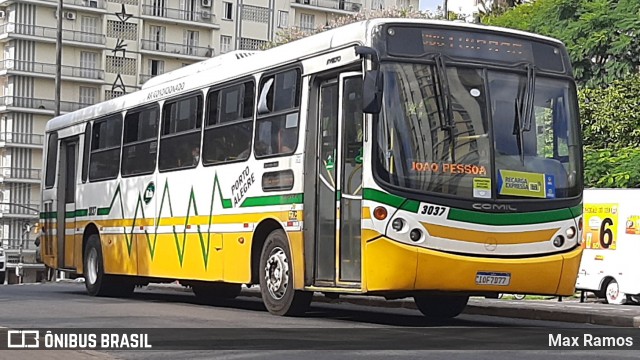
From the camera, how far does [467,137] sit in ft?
47.7

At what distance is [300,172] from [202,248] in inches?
138

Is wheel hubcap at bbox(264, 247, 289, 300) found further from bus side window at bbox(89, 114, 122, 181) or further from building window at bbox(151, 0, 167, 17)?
building window at bbox(151, 0, 167, 17)

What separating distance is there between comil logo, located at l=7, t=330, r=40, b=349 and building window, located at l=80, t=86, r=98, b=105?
8409 centimetres

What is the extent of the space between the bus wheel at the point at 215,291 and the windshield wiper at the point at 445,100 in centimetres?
854

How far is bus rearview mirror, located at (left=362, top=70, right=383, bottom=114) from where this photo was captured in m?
14.0

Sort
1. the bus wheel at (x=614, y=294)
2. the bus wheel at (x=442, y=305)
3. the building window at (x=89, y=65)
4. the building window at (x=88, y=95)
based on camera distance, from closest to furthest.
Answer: the bus wheel at (x=442, y=305)
the bus wheel at (x=614, y=294)
the building window at (x=89, y=65)
the building window at (x=88, y=95)

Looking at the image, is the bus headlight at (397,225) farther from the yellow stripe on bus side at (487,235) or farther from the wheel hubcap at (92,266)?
the wheel hubcap at (92,266)

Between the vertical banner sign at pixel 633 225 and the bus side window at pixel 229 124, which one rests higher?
the bus side window at pixel 229 124

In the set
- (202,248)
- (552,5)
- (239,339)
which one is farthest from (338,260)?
(552,5)

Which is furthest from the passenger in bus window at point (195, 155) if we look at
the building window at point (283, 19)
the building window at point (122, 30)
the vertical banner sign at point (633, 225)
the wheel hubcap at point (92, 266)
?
the building window at point (283, 19)

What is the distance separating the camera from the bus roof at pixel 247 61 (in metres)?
15.0

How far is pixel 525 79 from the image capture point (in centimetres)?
1512

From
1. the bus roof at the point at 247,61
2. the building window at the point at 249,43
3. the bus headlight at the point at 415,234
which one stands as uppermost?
the building window at the point at 249,43

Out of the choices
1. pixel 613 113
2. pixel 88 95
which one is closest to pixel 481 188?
pixel 613 113
